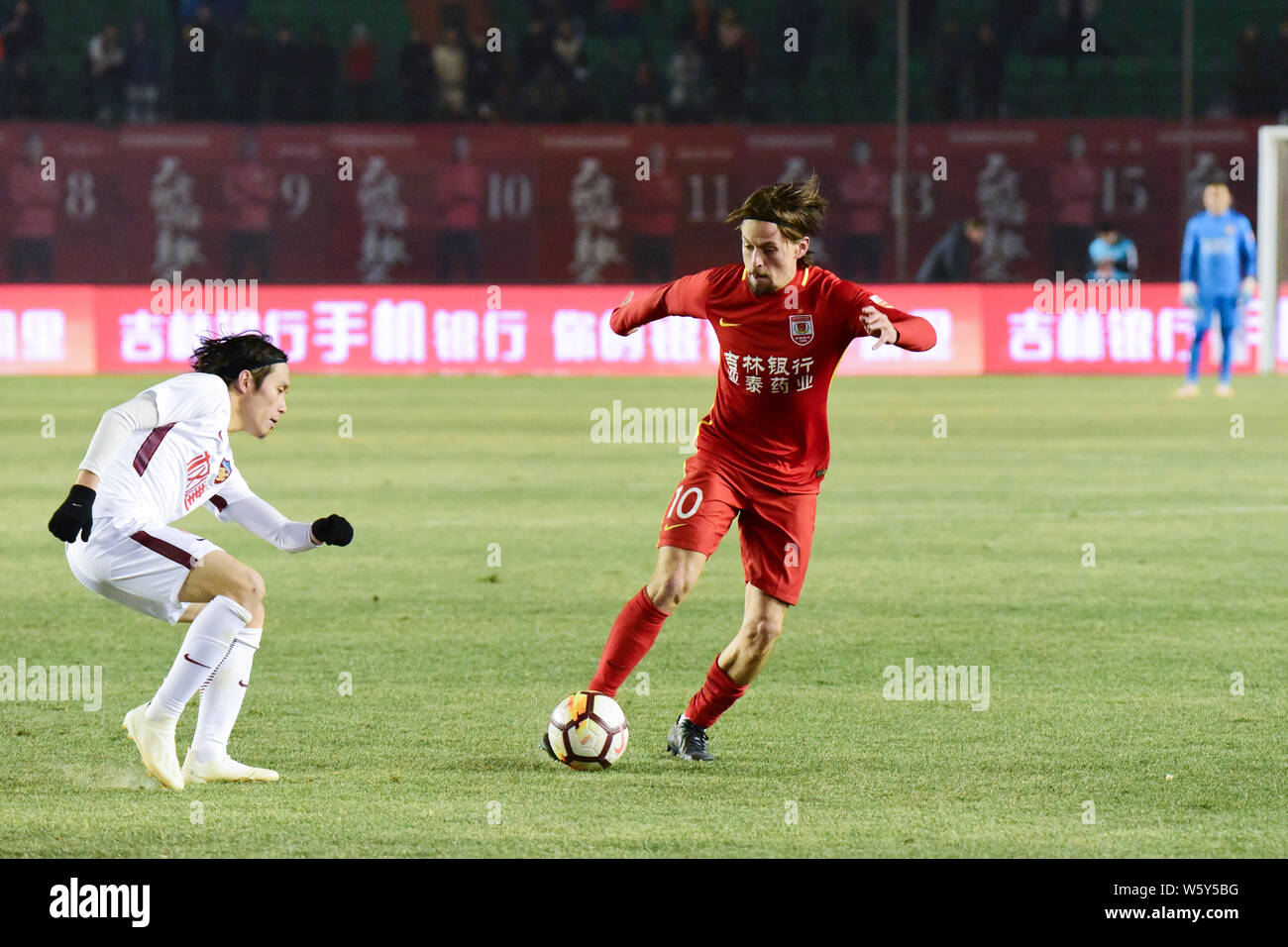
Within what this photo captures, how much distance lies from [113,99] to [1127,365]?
13.8 m

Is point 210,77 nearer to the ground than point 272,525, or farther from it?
farther from it

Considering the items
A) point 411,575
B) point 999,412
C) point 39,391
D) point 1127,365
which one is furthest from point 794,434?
point 1127,365

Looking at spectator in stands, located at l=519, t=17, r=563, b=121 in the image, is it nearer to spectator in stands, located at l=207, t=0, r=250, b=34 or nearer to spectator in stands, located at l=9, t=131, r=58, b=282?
spectator in stands, located at l=207, t=0, r=250, b=34

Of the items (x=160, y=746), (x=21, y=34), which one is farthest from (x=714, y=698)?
(x=21, y=34)

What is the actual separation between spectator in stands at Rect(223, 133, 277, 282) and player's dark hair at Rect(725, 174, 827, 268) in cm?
2123

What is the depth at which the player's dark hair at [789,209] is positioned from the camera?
598cm

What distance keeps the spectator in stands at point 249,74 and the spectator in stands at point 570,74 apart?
13.1 feet

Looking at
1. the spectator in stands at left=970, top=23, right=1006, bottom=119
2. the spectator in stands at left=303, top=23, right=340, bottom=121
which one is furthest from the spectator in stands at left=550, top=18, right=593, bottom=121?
the spectator in stands at left=970, top=23, right=1006, bottom=119

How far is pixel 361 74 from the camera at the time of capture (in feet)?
94.2

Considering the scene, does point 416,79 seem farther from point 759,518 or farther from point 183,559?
point 183,559

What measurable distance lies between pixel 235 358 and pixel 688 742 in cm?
175

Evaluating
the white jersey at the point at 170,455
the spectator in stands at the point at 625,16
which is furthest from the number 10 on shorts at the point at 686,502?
the spectator in stands at the point at 625,16

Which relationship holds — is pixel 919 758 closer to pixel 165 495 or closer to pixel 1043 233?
pixel 165 495

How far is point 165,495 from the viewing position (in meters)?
5.79
